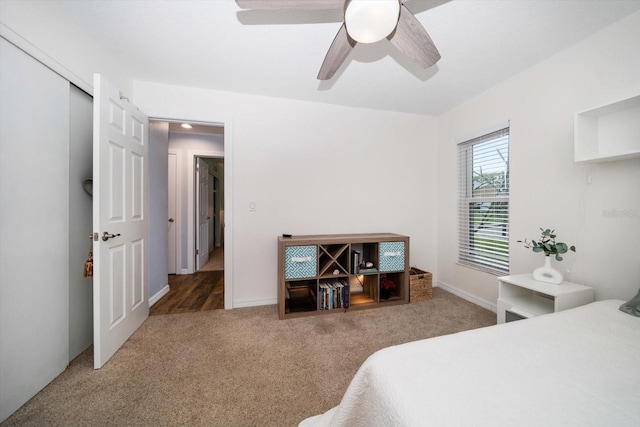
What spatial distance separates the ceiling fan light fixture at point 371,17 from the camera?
0.94m

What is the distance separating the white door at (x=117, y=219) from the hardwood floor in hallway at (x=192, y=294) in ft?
1.17

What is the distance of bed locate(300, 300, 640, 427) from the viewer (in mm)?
596

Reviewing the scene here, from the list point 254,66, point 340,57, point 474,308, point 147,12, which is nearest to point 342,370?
point 474,308

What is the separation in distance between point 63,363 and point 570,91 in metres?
4.08

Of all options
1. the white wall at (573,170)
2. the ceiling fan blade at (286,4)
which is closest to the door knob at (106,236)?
the ceiling fan blade at (286,4)

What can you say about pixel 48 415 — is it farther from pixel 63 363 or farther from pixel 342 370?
pixel 342 370

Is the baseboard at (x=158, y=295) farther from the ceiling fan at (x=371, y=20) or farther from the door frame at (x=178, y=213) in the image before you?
the ceiling fan at (x=371, y=20)

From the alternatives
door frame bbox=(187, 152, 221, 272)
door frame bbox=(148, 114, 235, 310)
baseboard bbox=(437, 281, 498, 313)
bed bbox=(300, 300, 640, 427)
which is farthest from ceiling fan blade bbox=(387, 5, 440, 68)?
door frame bbox=(187, 152, 221, 272)

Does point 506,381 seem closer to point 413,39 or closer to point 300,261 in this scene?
point 413,39

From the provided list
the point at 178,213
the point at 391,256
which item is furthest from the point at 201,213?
the point at 391,256

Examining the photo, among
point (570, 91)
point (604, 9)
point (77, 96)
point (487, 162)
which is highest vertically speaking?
point (604, 9)

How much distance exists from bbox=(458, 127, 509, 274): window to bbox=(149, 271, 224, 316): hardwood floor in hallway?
9.60ft

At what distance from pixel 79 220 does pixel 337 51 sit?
2.12 meters

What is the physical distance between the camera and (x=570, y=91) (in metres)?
1.78
